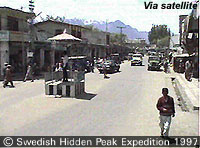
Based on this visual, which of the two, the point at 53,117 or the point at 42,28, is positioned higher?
the point at 42,28

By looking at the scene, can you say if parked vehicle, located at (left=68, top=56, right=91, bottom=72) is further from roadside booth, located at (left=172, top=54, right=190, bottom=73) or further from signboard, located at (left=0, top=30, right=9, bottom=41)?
roadside booth, located at (left=172, top=54, right=190, bottom=73)

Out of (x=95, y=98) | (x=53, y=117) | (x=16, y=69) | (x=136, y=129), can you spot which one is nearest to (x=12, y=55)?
(x=16, y=69)

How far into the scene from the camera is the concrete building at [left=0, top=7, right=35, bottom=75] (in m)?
25.9

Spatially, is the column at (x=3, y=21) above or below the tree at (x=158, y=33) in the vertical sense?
below

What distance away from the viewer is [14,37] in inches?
1046

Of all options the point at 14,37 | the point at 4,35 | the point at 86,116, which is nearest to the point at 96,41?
the point at 14,37

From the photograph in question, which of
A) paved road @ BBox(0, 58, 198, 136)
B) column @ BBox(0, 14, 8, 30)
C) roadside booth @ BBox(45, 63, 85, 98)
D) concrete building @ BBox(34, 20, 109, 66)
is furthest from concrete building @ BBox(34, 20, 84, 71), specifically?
paved road @ BBox(0, 58, 198, 136)

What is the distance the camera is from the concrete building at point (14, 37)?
2586cm

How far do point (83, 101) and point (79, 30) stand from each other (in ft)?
120

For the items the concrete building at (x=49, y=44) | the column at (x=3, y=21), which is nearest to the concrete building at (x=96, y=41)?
the concrete building at (x=49, y=44)

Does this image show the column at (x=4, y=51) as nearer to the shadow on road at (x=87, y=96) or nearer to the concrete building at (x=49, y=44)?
the concrete building at (x=49, y=44)

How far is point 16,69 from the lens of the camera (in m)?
29.7

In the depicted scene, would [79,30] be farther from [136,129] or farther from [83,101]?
[136,129]

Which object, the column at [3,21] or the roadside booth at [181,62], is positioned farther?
the roadside booth at [181,62]
